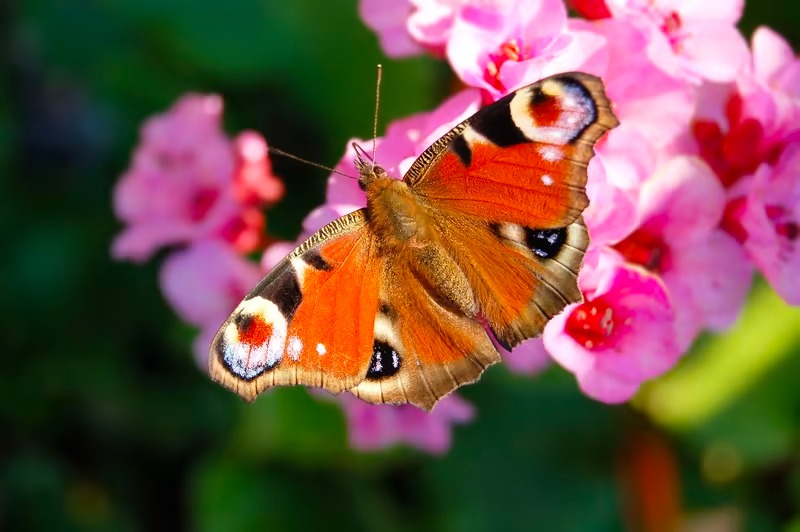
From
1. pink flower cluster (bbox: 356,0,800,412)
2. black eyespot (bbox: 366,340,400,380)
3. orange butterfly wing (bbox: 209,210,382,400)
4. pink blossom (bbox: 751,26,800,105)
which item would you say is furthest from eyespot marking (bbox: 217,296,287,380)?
pink blossom (bbox: 751,26,800,105)

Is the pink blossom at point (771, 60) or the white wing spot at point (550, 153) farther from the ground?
the white wing spot at point (550, 153)

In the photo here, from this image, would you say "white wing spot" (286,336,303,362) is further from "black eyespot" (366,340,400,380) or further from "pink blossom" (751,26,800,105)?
"pink blossom" (751,26,800,105)

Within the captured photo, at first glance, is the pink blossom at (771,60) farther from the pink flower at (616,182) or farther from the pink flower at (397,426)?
the pink flower at (397,426)

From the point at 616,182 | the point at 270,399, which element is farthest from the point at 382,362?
the point at 270,399

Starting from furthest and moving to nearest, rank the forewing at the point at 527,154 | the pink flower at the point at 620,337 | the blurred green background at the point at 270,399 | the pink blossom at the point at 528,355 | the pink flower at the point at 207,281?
the blurred green background at the point at 270,399, the pink flower at the point at 207,281, the pink blossom at the point at 528,355, the pink flower at the point at 620,337, the forewing at the point at 527,154

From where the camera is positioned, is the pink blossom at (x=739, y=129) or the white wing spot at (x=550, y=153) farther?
the pink blossom at (x=739, y=129)

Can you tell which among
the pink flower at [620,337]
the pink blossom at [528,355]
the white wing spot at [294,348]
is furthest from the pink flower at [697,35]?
the white wing spot at [294,348]
